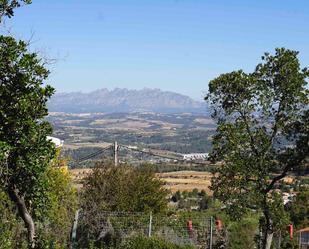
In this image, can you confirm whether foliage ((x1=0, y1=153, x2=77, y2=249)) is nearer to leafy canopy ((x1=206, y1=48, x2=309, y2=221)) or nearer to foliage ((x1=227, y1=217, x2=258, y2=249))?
leafy canopy ((x1=206, y1=48, x2=309, y2=221))

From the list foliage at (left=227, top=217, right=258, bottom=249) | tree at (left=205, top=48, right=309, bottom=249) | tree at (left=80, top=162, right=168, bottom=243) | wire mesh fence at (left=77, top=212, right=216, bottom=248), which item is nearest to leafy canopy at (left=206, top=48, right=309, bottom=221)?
tree at (left=205, top=48, right=309, bottom=249)

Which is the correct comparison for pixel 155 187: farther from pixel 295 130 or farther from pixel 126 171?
pixel 295 130

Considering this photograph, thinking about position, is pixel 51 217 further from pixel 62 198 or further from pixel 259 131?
pixel 259 131

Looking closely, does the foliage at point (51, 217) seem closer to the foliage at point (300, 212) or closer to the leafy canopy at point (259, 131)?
the leafy canopy at point (259, 131)

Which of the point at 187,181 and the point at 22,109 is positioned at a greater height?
the point at 22,109

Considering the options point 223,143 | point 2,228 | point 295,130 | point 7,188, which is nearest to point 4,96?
point 7,188

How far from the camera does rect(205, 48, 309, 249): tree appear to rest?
13195 mm

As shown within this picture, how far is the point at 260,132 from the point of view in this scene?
528 inches

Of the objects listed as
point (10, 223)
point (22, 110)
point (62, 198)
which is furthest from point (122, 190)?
point (22, 110)

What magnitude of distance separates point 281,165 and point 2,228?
7.24 meters

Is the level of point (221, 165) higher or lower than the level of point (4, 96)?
lower

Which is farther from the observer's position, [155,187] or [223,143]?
[155,187]

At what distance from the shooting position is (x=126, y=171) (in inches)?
929

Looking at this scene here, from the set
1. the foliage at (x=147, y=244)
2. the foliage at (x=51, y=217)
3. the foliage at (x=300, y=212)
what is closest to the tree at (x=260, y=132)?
the foliage at (x=147, y=244)
